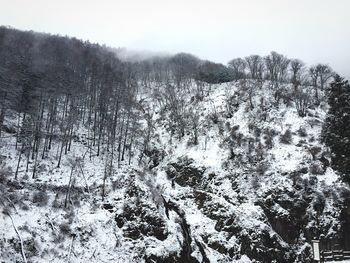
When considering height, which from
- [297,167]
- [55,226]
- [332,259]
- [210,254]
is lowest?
[210,254]

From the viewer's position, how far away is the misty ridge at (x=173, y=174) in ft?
75.9

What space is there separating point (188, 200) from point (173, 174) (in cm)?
625

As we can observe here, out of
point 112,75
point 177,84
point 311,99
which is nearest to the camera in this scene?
point 311,99

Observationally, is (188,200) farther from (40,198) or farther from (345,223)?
(345,223)

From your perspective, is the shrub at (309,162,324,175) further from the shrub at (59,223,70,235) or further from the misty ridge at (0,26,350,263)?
the shrub at (59,223,70,235)

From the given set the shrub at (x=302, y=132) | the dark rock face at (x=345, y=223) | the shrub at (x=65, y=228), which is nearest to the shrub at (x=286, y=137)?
the shrub at (x=302, y=132)

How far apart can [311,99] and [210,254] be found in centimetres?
3684

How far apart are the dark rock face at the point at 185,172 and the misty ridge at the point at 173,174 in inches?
5.7

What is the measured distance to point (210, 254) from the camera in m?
26.9

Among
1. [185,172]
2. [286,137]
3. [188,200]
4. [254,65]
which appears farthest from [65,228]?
[254,65]

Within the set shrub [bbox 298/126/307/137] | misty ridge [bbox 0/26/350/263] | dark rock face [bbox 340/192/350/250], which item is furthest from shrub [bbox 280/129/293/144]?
dark rock face [bbox 340/192/350/250]

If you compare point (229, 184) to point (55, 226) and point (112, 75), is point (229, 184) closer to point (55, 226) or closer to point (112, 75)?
point (55, 226)

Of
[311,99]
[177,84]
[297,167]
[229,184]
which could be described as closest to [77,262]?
[229,184]

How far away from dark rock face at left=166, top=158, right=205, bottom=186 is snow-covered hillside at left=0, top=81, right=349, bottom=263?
0.48 feet
